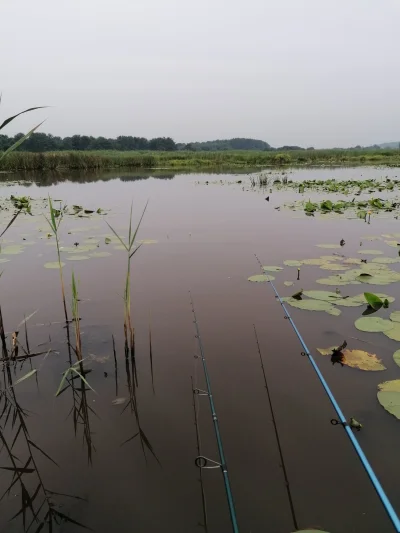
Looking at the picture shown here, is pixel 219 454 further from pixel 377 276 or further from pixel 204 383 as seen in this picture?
pixel 377 276

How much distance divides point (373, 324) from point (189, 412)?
1771 mm

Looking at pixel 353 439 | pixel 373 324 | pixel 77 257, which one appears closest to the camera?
pixel 353 439

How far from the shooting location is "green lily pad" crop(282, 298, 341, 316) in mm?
3373

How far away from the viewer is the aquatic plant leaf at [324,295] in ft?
11.8

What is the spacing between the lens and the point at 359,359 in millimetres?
2600

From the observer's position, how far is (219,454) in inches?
72.4

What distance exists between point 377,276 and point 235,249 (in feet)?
7.21

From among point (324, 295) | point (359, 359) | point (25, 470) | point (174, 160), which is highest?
point (174, 160)

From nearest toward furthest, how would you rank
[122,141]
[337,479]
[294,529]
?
[294,529] → [337,479] → [122,141]

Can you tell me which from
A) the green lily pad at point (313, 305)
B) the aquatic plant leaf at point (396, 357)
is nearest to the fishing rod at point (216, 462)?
the green lily pad at point (313, 305)

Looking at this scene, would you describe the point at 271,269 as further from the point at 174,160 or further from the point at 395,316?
the point at 174,160

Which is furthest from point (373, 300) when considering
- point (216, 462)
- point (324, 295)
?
point (216, 462)

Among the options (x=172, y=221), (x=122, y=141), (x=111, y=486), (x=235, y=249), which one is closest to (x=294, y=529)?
(x=111, y=486)

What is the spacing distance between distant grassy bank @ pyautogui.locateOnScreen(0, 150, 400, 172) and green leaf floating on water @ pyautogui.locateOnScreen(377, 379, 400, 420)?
29186mm
